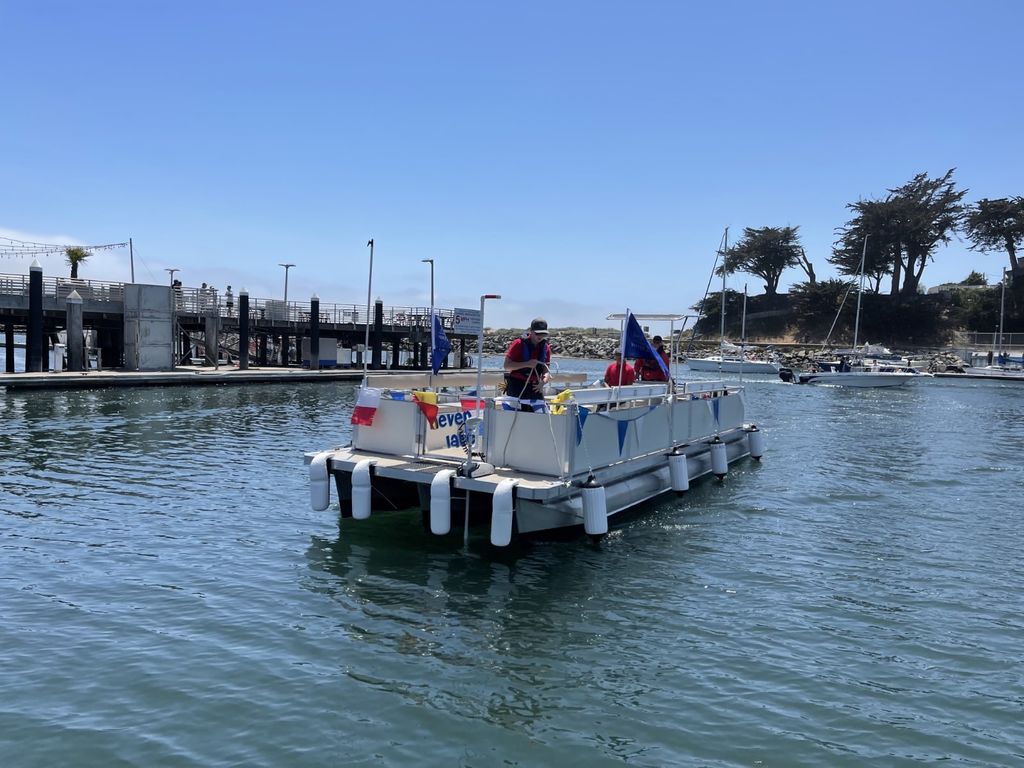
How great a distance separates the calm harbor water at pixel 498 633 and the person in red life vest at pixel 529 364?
242 centimetres

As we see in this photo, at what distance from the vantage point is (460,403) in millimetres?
13625

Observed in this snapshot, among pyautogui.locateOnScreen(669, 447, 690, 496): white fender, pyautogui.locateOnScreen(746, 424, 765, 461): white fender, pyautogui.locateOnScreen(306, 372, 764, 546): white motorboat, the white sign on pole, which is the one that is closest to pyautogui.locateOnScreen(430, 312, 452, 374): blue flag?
pyautogui.locateOnScreen(306, 372, 764, 546): white motorboat

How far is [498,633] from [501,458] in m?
3.38

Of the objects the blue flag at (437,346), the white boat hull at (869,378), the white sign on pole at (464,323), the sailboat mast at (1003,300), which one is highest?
the sailboat mast at (1003,300)

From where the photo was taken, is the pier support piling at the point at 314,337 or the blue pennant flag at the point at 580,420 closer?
the blue pennant flag at the point at 580,420

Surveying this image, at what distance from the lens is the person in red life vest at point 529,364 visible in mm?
11898

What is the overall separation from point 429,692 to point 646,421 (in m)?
7.96


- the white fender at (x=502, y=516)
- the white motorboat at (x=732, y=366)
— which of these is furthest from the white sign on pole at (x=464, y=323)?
the white fender at (x=502, y=516)

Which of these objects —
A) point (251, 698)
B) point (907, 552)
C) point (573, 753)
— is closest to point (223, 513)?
point (251, 698)

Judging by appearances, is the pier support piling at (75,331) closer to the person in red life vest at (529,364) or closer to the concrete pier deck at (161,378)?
the concrete pier deck at (161,378)

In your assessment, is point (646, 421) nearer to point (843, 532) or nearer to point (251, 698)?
point (843, 532)

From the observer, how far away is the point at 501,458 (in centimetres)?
1152

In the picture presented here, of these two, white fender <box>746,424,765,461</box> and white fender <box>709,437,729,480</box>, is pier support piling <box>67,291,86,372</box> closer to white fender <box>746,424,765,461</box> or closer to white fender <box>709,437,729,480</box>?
white fender <box>746,424,765,461</box>

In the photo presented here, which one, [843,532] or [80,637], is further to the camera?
[843,532]
